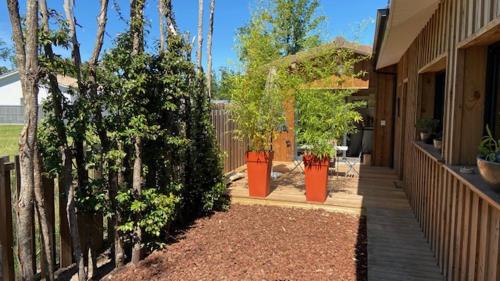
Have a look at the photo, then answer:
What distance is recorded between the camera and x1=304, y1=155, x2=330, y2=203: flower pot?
5.14m


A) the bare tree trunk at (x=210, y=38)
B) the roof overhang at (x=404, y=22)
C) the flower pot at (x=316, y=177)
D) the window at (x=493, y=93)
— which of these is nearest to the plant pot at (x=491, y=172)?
the window at (x=493, y=93)

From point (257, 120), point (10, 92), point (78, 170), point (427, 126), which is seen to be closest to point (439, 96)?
point (427, 126)

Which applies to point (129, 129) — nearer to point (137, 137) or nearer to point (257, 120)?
point (137, 137)

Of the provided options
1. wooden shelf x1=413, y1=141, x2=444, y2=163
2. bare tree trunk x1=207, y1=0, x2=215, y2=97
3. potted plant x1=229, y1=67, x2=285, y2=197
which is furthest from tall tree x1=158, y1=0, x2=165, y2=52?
wooden shelf x1=413, y1=141, x2=444, y2=163

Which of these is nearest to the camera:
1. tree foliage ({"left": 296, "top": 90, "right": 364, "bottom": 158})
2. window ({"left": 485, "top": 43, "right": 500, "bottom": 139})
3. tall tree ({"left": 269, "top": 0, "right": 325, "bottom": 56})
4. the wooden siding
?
window ({"left": 485, "top": 43, "right": 500, "bottom": 139})

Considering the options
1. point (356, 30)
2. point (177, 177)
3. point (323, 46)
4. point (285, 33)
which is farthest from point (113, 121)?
point (285, 33)

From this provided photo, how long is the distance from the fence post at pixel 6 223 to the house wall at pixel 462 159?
3212mm

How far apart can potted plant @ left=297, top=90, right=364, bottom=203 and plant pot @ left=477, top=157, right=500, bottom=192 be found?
3052 millimetres

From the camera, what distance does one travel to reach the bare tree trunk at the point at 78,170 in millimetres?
2689

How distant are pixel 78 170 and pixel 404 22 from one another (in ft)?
13.3

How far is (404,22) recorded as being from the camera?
434 centimetres

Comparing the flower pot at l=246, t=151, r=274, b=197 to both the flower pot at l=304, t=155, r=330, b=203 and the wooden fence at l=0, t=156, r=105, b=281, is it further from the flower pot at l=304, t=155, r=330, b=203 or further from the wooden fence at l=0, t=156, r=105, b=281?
the wooden fence at l=0, t=156, r=105, b=281

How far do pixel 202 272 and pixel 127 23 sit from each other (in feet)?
7.84

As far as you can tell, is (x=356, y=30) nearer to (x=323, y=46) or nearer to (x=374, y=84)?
(x=374, y=84)
